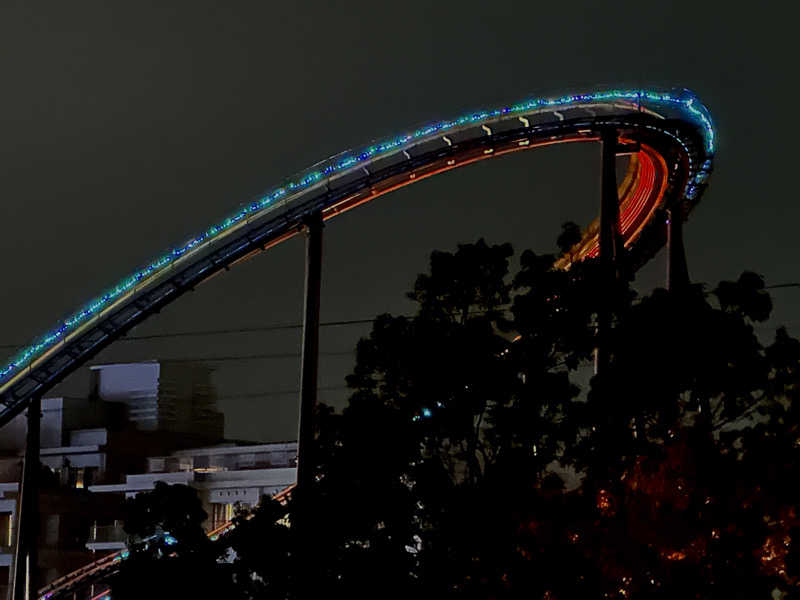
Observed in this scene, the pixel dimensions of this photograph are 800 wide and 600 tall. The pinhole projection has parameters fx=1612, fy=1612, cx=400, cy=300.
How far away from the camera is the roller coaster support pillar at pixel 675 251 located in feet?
134

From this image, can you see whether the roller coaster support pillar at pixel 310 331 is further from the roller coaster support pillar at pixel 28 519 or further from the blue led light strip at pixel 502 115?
the roller coaster support pillar at pixel 28 519

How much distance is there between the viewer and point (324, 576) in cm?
2464

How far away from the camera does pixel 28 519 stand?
41719 millimetres

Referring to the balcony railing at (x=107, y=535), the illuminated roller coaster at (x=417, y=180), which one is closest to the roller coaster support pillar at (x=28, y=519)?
the illuminated roller coaster at (x=417, y=180)

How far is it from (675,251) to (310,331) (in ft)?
31.4

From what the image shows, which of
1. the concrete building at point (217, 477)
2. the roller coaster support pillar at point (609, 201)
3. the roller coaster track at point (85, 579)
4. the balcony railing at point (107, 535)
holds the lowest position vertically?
the roller coaster track at point (85, 579)

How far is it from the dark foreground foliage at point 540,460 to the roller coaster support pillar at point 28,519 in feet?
52.8

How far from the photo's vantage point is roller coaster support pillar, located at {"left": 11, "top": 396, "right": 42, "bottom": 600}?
4112 cm

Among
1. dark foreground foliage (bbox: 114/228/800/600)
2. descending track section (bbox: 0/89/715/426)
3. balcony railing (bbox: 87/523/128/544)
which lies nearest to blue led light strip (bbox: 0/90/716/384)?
descending track section (bbox: 0/89/715/426)

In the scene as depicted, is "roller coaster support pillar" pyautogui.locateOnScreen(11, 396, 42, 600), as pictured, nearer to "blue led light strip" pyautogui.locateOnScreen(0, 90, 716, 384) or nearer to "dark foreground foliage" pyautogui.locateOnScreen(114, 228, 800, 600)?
"blue led light strip" pyautogui.locateOnScreen(0, 90, 716, 384)

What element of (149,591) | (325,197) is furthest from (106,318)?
(149,591)

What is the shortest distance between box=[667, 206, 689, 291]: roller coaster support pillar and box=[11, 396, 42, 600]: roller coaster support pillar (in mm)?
16769

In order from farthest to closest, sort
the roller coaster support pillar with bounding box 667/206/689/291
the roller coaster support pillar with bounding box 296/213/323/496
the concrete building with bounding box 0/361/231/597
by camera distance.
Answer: the concrete building with bounding box 0/361/231/597, the roller coaster support pillar with bounding box 667/206/689/291, the roller coaster support pillar with bounding box 296/213/323/496

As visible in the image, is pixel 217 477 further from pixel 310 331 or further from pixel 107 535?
pixel 310 331
